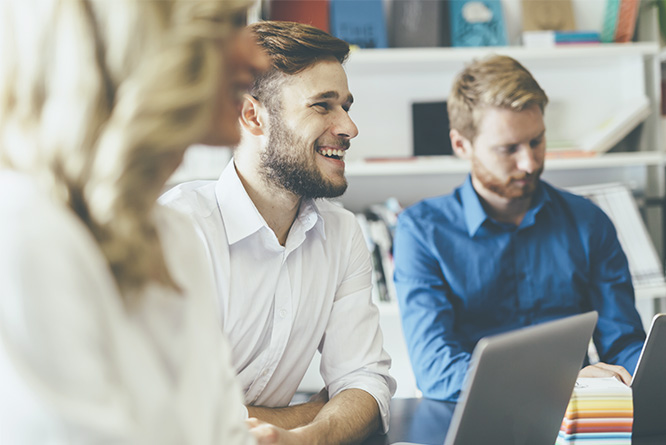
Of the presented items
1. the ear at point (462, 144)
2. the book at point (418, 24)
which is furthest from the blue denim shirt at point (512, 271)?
the book at point (418, 24)

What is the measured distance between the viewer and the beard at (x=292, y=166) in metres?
1.47

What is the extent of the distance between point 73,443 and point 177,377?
0.14 m

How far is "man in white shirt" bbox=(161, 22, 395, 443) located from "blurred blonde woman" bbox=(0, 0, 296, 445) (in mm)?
665

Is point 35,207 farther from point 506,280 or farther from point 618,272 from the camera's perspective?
point 618,272

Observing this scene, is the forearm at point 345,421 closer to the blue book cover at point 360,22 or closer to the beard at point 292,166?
the beard at point 292,166

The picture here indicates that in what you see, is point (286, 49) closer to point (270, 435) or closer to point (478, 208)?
point (478, 208)

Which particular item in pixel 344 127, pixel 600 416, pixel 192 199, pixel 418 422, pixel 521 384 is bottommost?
pixel 418 422

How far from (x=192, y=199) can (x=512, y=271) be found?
2.95ft

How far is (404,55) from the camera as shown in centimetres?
236

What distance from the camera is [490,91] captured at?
71.8 inches

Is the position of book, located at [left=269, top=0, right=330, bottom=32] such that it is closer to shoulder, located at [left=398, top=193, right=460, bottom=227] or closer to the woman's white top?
shoulder, located at [left=398, top=193, right=460, bottom=227]

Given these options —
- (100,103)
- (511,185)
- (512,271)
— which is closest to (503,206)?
(511,185)

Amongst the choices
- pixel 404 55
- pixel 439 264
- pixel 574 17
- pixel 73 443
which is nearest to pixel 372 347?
pixel 439 264

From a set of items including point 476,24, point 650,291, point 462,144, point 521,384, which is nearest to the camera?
point 521,384
